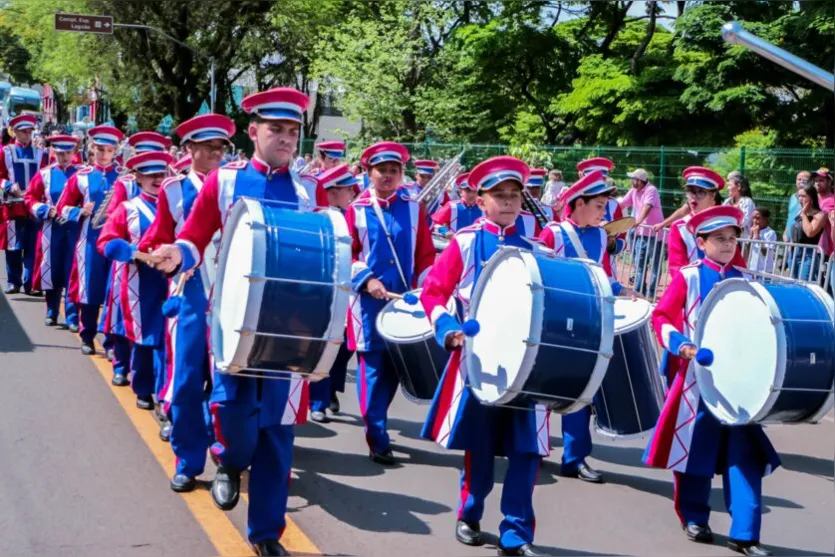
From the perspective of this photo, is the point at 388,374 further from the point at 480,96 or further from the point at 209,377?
the point at 480,96

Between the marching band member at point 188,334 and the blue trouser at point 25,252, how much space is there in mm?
8425

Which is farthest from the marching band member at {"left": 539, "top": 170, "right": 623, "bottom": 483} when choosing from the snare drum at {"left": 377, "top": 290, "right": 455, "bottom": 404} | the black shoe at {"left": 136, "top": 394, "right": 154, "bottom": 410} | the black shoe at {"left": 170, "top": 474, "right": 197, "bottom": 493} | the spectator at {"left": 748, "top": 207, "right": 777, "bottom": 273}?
the spectator at {"left": 748, "top": 207, "right": 777, "bottom": 273}

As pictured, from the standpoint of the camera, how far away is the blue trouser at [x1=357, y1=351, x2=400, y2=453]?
7652 millimetres

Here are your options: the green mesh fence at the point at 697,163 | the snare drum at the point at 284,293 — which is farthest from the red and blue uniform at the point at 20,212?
the snare drum at the point at 284,293

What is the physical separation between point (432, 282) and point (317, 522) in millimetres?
1355

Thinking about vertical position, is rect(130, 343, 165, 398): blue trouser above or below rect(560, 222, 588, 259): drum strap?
below

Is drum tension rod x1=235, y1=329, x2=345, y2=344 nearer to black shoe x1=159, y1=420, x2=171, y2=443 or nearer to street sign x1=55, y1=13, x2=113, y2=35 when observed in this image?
black shoe x1=159, y1=420, x2=171, y2=443

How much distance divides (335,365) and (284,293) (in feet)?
14.5

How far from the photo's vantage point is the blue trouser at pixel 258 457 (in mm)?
5348

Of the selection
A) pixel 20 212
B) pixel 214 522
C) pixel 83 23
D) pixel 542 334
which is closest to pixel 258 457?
pixel 214 522

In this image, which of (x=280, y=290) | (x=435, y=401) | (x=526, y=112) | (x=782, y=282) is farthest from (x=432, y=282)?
(x=526, y=112)

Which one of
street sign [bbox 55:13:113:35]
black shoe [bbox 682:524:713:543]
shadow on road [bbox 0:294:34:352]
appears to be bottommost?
shadow on road [bbox 0:294:34:352]

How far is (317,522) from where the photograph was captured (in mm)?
6238

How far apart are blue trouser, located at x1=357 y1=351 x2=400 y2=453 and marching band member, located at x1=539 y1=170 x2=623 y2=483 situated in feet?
3.62
